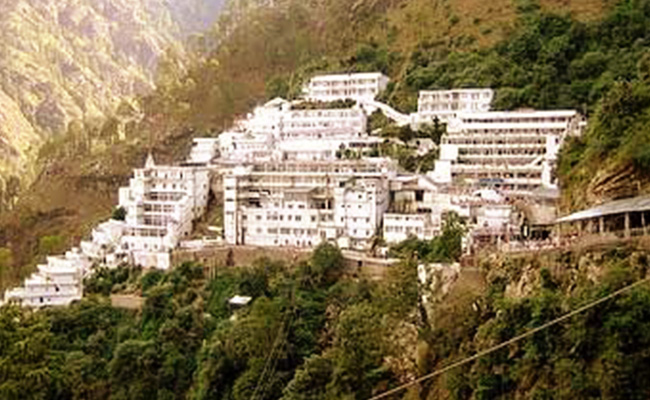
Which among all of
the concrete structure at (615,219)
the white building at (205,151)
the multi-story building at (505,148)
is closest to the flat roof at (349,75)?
the white building at (205,151)

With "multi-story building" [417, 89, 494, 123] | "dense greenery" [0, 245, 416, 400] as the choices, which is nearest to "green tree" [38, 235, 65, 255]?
"dense greenery" [0, 245, 416, 400]

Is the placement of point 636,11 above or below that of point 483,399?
above

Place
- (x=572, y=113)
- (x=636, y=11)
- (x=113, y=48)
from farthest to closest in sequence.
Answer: (x=113, y=48), (x=636, y=11), (x=572, y=113)

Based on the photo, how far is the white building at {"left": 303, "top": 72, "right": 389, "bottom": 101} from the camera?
106ft

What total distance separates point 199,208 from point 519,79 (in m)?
11.0

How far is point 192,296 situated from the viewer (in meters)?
23.6

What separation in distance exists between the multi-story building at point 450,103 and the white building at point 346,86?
3.18 metres

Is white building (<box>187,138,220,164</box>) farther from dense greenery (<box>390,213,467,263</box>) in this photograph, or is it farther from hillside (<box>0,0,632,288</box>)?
dense greenery (<box>390,213,467,263</box>)

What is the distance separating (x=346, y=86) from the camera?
32.7 metres

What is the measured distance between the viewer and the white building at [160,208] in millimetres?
26078

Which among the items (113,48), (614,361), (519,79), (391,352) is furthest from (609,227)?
(113,48)

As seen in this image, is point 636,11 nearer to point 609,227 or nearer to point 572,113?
point 572,113

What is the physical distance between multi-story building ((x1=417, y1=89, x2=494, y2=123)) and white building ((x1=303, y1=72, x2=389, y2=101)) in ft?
10.4

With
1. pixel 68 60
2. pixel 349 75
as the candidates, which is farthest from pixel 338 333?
pixel 68 60
